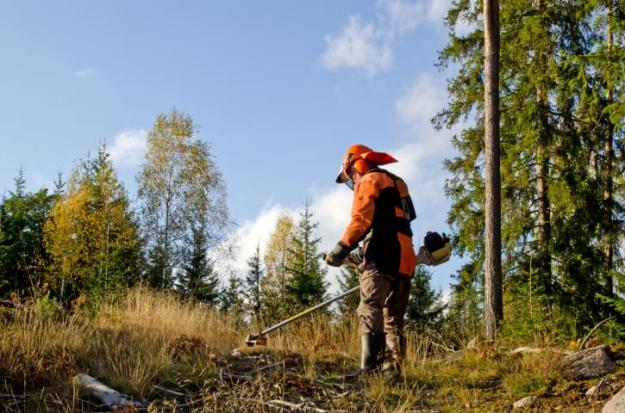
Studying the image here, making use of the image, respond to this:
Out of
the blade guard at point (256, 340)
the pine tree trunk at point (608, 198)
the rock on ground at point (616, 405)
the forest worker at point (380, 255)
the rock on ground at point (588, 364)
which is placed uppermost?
the pine tree trunk at point (608, 198)

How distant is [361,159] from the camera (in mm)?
7273

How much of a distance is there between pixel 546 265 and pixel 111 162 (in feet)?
72.7

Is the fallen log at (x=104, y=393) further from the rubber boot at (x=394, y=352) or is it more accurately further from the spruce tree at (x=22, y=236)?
the spruce tree at (x=22, y=236)

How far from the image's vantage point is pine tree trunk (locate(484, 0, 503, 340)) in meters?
11.2

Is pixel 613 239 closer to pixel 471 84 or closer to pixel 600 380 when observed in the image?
pixel 471 84

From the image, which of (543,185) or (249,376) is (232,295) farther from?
(249,376)

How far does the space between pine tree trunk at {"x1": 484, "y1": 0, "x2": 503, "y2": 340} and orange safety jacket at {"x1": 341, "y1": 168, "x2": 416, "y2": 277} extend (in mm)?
4678

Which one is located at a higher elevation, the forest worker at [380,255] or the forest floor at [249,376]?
the forest worker at [380,255]

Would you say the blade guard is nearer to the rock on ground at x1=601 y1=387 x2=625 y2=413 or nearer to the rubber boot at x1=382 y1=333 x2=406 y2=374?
the rubber boot at x1=382 y1=333 x2=406 y2=374

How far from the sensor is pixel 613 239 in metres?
15.0

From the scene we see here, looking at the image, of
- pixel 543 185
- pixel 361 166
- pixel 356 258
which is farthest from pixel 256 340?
pixel 543 185

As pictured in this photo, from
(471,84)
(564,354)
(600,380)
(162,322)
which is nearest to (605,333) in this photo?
(564,354)

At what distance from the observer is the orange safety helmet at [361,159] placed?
23.7 feet

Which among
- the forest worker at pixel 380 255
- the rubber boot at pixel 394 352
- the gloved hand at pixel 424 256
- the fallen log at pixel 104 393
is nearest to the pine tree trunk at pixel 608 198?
the gloved hand at pixel 424 256
